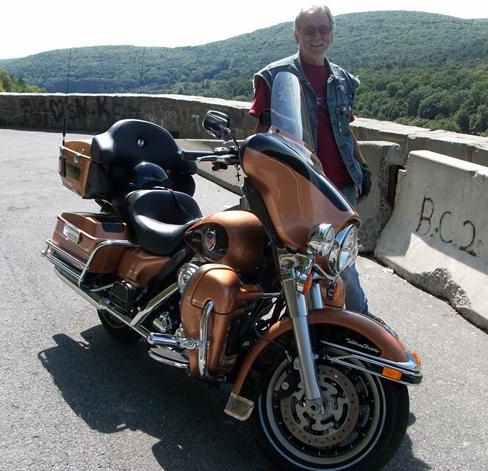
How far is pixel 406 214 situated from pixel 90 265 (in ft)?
10.1

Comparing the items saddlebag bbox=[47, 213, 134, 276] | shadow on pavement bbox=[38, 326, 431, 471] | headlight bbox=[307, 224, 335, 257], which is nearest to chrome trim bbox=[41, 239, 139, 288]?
saddlebag bbox=[47, 213, 134, 276]

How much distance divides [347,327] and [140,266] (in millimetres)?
1398

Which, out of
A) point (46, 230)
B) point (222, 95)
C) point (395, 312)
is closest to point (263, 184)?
point (395, 312)

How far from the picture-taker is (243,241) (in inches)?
115

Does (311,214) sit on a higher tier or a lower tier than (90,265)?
higher

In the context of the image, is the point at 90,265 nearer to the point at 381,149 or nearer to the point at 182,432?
the point at 182,432

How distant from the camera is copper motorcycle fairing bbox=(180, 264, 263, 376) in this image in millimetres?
2852

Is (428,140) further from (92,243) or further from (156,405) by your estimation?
(156,405)

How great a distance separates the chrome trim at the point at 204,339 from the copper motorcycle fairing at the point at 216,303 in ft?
0.06

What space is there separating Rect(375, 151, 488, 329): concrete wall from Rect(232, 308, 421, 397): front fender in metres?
2.04

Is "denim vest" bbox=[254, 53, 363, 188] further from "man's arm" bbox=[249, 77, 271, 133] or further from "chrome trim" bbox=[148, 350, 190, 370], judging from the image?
"chrome trim" bbox=[148, 350, 190, 370]

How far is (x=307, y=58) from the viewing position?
363 cm

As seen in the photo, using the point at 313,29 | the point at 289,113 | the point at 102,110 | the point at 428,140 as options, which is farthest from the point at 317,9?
the point at 102,110

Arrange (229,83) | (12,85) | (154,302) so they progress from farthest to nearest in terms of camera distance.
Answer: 1. (12,85)
2. (229,83)
3. (154,302)
